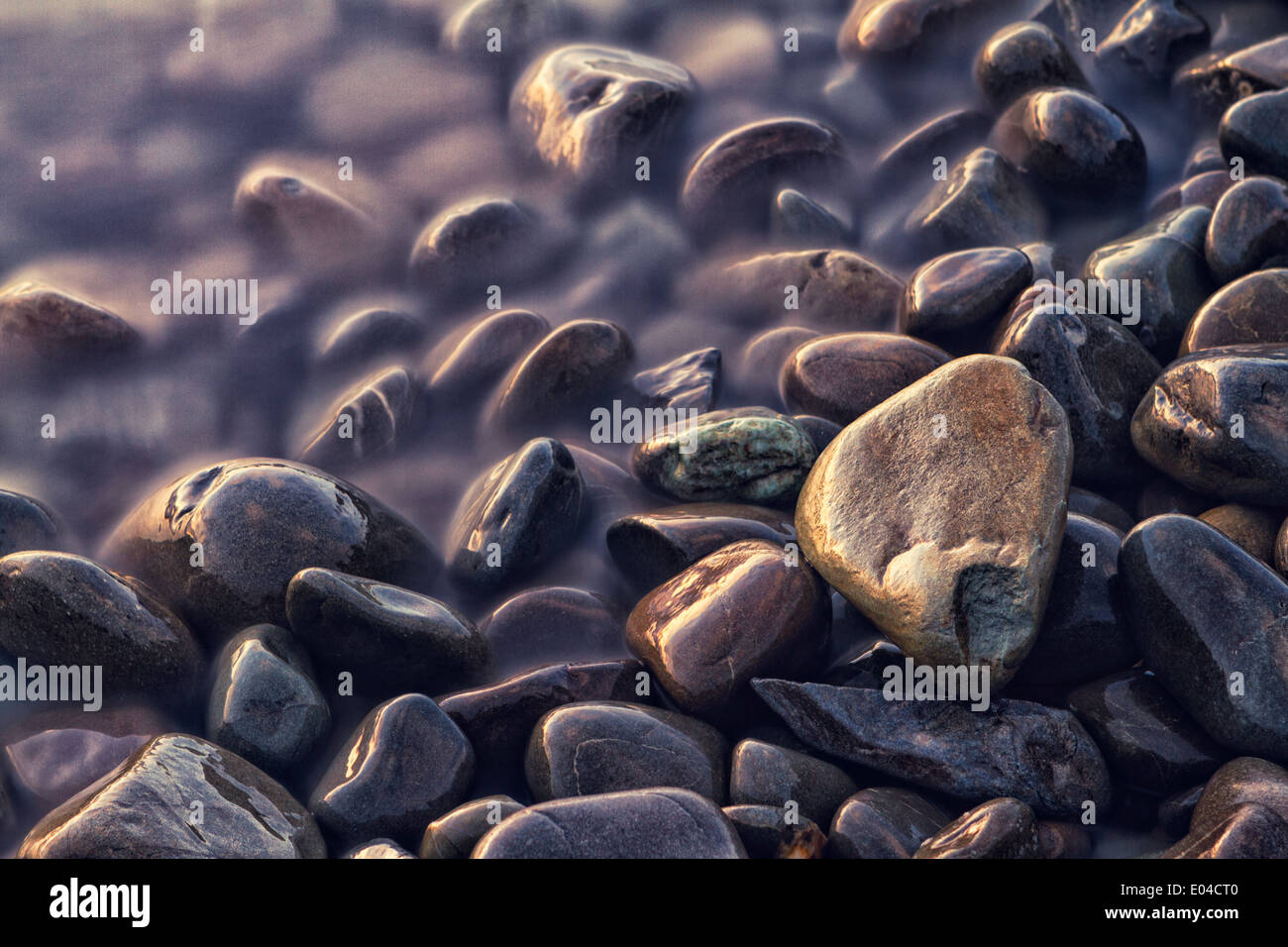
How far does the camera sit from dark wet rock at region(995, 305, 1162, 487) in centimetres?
500

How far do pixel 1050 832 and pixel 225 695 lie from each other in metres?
3.29

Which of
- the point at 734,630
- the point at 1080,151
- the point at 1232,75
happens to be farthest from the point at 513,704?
the point at 1232,75

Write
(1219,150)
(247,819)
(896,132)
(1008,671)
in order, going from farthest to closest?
(896,132) < (1219,150) < (1008,671) < (247,819)

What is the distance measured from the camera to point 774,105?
7875mm

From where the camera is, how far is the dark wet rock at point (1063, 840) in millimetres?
3789

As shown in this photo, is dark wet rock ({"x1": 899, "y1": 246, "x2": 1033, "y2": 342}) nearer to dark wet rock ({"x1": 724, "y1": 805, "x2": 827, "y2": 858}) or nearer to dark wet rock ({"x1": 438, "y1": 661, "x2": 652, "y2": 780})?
dark wet rock ({"x1": 438, "y1": 661, "x2": 652, "y2": 780})

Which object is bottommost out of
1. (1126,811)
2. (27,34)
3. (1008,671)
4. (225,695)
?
(1126,811)

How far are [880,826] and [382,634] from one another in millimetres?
2122

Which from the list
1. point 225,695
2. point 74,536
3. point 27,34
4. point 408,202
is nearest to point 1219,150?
point 408,202

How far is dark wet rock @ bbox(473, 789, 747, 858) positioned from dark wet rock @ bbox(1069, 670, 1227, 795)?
66.2 inches

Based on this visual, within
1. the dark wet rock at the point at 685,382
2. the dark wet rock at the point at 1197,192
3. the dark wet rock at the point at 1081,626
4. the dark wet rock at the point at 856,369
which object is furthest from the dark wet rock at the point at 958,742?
the dark wet rock at the point at 1197,192

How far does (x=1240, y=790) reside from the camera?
12.2 ft

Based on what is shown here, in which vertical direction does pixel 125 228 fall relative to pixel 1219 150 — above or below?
below

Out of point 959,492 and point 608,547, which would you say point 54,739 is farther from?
point 959,492
